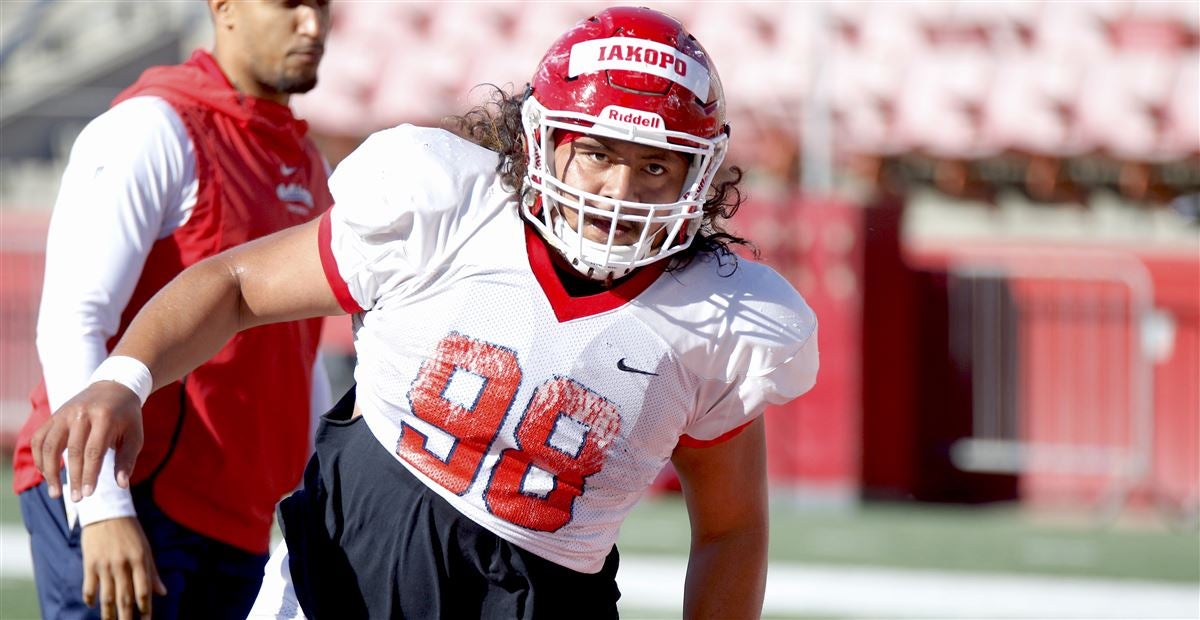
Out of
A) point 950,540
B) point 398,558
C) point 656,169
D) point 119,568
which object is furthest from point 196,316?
point 950,540

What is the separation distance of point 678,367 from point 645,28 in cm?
44

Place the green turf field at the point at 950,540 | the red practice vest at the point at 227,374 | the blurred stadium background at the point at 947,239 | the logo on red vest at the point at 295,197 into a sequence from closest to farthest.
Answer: the red practice vest at the point at 227,374
the logo on red vest at the point at 295,197
the green turf field at the point at 950,540
the blurred stadium background at the point at 947,239

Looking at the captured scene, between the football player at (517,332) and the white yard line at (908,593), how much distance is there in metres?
3.15

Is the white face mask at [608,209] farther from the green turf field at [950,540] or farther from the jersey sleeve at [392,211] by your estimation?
the green turf field at [950,540]

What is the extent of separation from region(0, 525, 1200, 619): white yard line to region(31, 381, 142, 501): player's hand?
3.36 meters

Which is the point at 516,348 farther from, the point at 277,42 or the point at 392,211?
the point at 277,42

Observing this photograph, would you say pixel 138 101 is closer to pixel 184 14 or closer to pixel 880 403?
pixel 880 403

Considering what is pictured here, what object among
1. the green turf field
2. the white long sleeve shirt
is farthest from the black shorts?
the green turf field

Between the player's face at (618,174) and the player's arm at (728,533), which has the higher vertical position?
the player's face at (618,174)

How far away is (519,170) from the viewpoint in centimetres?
205

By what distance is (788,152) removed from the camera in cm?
936

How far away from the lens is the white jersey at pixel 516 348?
193 cm

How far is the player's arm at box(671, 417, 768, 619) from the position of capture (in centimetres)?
214

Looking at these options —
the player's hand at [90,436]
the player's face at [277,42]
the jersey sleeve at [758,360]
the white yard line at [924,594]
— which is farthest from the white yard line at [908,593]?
the player's hand at [90,436]
